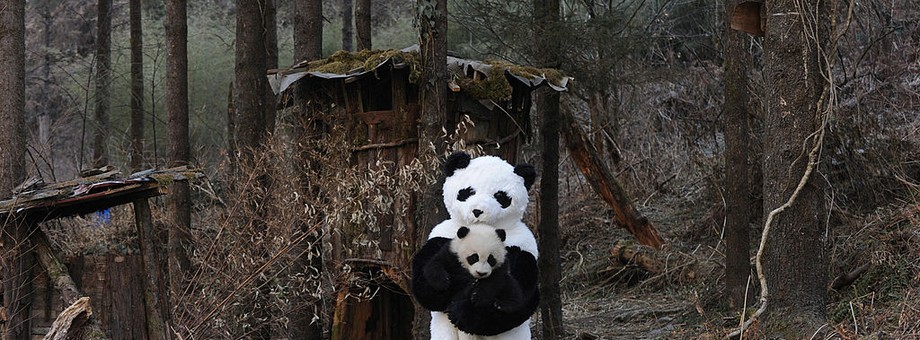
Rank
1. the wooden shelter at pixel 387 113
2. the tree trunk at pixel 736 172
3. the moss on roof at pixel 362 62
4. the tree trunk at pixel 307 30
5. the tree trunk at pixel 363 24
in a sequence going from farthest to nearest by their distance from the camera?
the tree trunk at pixel 363 24
the tree trunk at pixel 307 30
the tree trunk at pixel 736 172
the wooden shelter at pixel 387 113
the moss on roof at pixel 362 62

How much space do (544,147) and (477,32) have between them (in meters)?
3.32

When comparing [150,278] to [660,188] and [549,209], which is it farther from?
[660,188]

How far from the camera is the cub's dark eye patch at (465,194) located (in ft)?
20.7

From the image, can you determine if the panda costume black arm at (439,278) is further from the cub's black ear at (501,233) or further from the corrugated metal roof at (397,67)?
the corrugated metal roof at (397,67)

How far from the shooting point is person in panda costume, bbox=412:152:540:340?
6141 mm

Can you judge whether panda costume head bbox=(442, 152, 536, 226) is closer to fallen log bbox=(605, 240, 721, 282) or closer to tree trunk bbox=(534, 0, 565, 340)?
tree trunk bbox=(534, 0, 565, 340)

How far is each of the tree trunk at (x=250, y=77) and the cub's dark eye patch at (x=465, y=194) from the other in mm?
5338

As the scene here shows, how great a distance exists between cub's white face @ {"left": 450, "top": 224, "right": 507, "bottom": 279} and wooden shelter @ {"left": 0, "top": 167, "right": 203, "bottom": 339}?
2.44 metres

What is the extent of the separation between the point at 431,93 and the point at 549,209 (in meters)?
3.16

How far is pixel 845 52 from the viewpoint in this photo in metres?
12.9

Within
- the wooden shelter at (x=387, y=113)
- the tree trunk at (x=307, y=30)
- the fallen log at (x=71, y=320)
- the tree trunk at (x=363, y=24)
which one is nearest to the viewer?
the fallen log at (x=71, y=320)

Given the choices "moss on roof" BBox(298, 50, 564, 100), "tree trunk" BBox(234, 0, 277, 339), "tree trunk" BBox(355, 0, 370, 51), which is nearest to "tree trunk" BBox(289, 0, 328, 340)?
"moss on roof" BBox(298, 50, 564, 100)

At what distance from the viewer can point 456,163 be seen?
21.4ft

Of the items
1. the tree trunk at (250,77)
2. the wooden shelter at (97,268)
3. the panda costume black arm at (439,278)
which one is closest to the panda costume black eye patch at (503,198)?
the panda costume black arm at (439,278)
